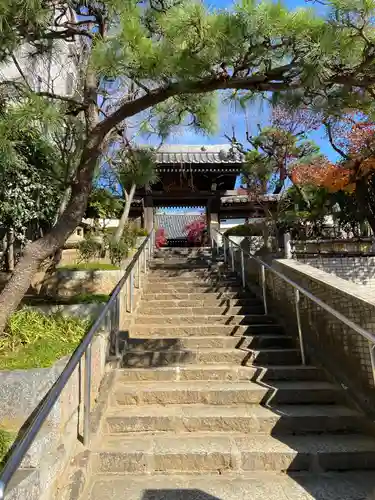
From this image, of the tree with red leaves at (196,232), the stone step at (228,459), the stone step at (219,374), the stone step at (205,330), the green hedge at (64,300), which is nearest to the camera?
the stone step at (228,459)

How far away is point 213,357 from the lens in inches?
164

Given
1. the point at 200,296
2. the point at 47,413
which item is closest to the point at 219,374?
the point at 47,413

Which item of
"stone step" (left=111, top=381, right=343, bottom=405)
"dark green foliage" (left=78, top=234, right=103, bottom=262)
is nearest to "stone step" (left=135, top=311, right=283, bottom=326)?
"stone step" (left=111, top=381, right=343, bottom=405)

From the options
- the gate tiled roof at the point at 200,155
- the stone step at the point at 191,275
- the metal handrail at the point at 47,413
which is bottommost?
the metal handrail at the point at 47,413

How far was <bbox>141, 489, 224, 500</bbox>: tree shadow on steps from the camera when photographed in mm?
2326

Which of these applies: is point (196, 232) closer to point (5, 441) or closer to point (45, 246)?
point (45, 246)

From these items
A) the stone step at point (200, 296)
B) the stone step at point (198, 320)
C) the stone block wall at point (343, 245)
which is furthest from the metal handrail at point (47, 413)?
the stone block wall at point (343, 245)

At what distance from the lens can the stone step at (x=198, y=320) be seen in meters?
5.19

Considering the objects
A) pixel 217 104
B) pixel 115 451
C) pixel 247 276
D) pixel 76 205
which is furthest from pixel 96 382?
pixel 247 276

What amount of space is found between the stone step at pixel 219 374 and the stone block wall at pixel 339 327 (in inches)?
9.9

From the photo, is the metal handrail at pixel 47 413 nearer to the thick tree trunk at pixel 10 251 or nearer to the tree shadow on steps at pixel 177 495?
the tree shadow on steps at pixel 177 495

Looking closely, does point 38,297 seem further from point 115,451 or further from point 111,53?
point 111,53

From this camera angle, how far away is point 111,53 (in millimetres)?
2824

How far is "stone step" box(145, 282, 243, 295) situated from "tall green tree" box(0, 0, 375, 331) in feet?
11.8
